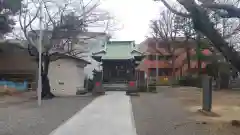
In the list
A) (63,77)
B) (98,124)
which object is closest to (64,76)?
(63,77)

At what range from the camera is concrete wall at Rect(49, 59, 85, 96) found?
30594 millimetres

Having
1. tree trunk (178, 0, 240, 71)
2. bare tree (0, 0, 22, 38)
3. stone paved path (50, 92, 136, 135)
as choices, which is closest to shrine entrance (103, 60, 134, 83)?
bare tree (0, 0, 22, 38)

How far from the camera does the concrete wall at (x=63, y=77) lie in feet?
100

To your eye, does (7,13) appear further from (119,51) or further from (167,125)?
(167,125)

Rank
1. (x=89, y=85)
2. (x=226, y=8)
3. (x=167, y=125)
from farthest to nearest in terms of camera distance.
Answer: (x=89, y=85)
(x=167, y=125)
(x=226, y=8)

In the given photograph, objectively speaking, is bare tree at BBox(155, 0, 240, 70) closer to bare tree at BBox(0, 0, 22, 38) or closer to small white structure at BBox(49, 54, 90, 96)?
bare tree at BBox(0, 0, 22, 38)

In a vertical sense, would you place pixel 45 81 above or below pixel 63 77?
below

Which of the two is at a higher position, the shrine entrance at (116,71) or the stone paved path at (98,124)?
the shrine entrance at (116,71)

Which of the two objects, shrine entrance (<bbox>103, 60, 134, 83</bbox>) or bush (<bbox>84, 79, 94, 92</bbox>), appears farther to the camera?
shrine entrance (<bbox>103, 60, 134, 83</bbox>)

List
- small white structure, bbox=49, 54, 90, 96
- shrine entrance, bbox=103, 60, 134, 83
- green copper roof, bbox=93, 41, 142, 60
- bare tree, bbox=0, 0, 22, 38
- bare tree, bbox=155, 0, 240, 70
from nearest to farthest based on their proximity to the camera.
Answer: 1. bare tree, bbox=155, 0, 240, 70
2. bare tree, bbox=0, 0, 22, 38
3. small white structure, bbox=49, 54, 90, 96
4. green copper roof, bbox=93, 41, 142, 60
5. shrine entrance, bbox=103, 60, 134, 83

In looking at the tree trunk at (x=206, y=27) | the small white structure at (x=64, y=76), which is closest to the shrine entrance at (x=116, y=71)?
the small white structure at (x=64, y=76)

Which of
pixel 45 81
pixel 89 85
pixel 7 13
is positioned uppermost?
pixel 7 13

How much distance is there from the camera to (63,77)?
30688mm

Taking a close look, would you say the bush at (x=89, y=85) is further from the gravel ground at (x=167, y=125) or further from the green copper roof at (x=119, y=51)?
the gravel ground at (x=167, y=125)
